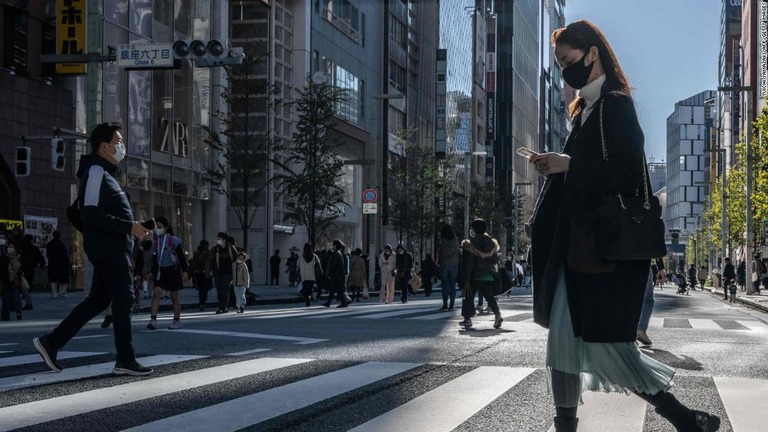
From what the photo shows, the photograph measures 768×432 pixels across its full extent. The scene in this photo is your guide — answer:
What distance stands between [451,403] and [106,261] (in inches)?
102

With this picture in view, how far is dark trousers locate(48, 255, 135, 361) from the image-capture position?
7539mm

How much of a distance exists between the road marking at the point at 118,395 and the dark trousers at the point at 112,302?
0.40 meters

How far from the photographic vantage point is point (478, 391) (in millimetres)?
7047

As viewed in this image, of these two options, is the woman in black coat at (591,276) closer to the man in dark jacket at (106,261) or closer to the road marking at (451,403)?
the road marking at (451,403)

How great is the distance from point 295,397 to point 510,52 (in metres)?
119

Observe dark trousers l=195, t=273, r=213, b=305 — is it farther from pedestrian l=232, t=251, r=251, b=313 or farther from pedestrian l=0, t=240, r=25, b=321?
pedestrian l=0, t=240, r=25, b=321

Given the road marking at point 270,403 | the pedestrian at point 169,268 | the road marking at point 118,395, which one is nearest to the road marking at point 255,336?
the pedestrian at point 169,268

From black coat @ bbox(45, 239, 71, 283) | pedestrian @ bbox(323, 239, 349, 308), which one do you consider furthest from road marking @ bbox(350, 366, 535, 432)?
black coat @ bbox(45, 239, 71, 283)

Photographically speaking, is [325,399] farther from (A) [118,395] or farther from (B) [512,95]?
(B) [512,95]

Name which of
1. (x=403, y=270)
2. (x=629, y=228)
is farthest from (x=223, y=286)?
(x=629, y=228)

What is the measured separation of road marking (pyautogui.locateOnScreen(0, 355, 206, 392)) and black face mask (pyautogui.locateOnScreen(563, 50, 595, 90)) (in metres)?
3.97

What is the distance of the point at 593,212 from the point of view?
419 centimetres

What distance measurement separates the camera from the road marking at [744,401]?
5887 mm

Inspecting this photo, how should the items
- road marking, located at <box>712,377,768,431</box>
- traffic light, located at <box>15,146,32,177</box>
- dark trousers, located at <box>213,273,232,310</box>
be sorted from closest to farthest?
road marking, located at <box>712,377,768,431</box>, dark trousers, located at <box>213,273,232,310</box>, traffic light, located at <box>15,146,32,177</box>
